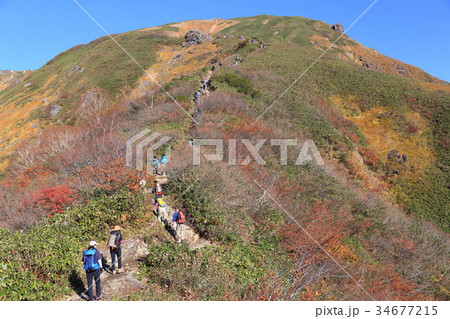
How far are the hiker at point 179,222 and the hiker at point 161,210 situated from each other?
27.0 inches

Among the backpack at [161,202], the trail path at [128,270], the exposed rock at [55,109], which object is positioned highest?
the exposed rock at [55,109]

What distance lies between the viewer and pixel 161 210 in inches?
436

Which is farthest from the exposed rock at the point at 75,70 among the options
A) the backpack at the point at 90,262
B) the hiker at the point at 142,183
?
the backpack at the point at 90,262

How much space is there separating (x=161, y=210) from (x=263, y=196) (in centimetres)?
510

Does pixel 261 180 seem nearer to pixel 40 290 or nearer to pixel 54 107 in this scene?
pixel 40 290

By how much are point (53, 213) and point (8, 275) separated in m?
4.25

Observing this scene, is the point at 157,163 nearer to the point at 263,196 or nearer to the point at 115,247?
the point at 263,196

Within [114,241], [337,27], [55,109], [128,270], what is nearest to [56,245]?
[114,241]

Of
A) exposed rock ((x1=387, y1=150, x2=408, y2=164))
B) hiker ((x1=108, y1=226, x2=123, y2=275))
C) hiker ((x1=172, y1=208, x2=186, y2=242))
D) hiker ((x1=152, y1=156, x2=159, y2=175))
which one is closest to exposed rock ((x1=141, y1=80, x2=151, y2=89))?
hiker ((x1=152, y1=156, x2=159, y2=175))

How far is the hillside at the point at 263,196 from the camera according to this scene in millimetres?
7863

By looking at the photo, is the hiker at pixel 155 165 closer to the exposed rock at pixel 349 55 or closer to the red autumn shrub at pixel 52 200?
the red autumn shrub at pixel 52 200

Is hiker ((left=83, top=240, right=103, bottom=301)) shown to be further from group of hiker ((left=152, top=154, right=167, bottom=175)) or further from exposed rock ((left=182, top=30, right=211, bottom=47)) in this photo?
exposed rock ((left=182, top=30, right=211, bottom=47))

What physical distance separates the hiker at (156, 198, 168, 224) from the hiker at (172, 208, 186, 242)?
27.0 inches

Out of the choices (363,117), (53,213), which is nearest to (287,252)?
(53,213)
